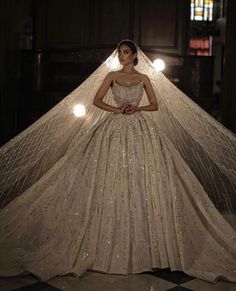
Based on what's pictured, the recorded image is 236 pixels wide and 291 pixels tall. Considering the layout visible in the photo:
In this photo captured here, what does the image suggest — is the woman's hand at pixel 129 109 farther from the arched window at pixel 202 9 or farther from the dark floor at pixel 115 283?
the arched window at pixel 202 9

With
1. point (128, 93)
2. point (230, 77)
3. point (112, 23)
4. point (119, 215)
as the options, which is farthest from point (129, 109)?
point (230, 77)

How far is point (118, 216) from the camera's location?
8.68 ft

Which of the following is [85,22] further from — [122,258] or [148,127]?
[122,258]

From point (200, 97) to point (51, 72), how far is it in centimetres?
207

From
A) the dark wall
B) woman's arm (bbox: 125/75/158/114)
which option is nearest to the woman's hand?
woman's arm (bbox: 125/75/158/114)

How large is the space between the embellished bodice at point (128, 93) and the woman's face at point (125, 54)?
136 millimetres

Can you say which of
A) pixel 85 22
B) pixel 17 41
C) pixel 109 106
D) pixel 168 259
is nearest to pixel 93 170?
pixel 109 106

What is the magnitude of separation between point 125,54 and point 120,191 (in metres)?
0.79

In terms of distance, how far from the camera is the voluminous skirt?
102 inches

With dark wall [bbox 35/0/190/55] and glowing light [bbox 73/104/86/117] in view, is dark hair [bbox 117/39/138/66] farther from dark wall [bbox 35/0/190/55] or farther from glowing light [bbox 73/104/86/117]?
dark wall [bbox 35/0/190/55]

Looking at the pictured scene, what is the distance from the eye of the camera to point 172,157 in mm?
2787

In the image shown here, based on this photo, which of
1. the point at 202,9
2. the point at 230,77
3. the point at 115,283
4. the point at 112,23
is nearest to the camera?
the point at 115,283

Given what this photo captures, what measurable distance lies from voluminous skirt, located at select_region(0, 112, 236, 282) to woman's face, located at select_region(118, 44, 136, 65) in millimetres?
320

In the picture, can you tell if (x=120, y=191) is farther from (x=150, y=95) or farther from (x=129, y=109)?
(x=150, y=95)
